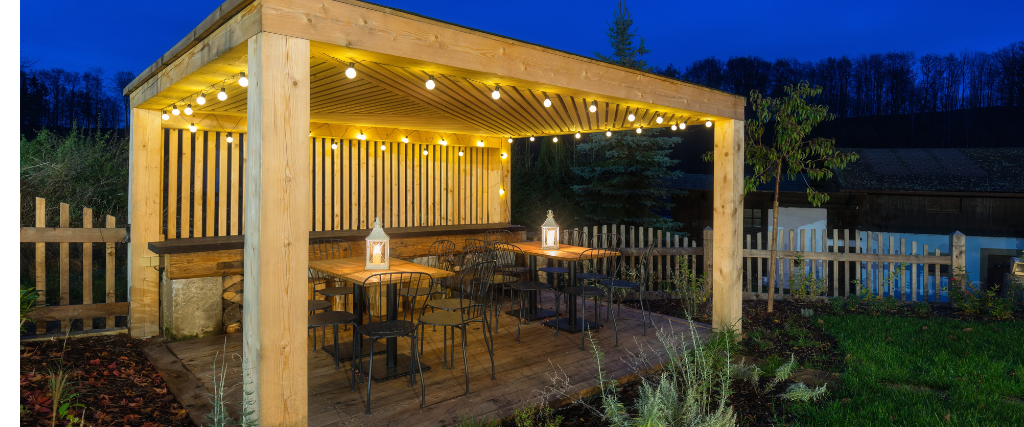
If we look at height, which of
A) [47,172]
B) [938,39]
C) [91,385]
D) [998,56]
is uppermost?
[938,39]

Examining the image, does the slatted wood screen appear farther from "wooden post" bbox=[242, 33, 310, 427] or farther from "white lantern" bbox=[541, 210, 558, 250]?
"wooden post" bbox=[242, 33, 310, 427]

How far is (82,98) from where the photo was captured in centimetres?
1675

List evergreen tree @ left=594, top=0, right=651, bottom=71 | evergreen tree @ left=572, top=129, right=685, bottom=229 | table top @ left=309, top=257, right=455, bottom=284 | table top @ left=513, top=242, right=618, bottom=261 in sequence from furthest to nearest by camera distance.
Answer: evergreen tree @ left=594, top=0, right=651, bottom=71 < evergreen tree @ left=572, top=129, right=685, bottom=229 < table top @ left=513, top=242, right=618, bottom=261 < table top @ left=309, top=257, right=455, bottom=284

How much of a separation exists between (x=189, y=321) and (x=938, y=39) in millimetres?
127940

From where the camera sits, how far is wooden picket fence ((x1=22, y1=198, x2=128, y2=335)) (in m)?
4.80

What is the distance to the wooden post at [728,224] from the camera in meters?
5.25

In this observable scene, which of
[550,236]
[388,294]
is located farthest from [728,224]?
[388,294]

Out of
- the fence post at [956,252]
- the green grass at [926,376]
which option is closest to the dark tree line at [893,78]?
the fence post at [956,252]

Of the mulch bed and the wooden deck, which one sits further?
the wooden deck

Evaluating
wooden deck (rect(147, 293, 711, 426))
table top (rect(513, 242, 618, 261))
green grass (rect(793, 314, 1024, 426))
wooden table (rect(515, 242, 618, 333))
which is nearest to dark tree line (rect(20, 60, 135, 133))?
wooden deck (rect(147, 293, 711, 426))

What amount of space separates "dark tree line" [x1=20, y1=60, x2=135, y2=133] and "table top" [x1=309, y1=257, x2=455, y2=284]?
14.7 meters

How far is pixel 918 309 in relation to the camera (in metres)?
6.64

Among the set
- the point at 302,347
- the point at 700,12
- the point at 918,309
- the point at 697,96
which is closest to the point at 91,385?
the point at 302,347

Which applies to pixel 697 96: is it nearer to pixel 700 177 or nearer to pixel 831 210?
pixel 831 210
